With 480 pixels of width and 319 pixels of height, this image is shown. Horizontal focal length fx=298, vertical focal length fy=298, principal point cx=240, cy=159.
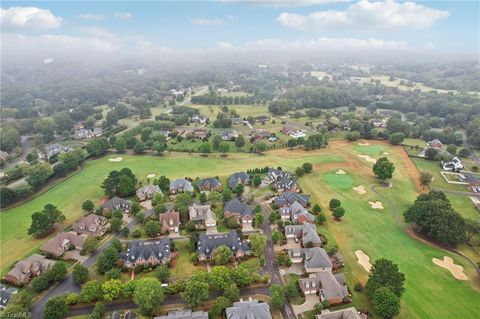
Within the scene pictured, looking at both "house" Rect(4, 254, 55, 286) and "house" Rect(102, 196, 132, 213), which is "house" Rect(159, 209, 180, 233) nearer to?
"house" Rect(102, 196, 132, 213)

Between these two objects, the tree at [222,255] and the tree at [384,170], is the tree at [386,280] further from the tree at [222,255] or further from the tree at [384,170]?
the tree at [384,170]

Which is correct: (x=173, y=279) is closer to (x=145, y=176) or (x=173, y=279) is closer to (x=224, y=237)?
(x=224, y=237)

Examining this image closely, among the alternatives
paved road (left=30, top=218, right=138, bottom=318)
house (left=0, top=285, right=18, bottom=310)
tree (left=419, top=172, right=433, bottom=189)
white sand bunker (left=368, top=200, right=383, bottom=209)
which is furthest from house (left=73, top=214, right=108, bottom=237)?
tree (left=419, top=172, right=433, bottom=189)

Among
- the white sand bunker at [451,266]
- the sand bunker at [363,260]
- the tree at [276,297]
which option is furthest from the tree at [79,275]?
the white sand bunker at [451,266]

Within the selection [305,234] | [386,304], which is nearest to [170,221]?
[305,234]

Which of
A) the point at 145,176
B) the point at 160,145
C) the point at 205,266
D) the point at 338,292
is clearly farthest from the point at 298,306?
the point at 160,145

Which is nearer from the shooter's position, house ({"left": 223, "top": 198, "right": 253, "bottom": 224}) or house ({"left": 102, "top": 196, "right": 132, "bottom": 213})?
house ({"left": 223, "top": 198, "right": 253, "bottom": 224})

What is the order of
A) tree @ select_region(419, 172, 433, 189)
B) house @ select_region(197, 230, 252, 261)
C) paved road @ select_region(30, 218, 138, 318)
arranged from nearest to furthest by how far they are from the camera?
paved road @ select_region(30, 218, 138, 318) → house @ select_region(197, 230, 252, 261) → tree @ select_region(419, 172, 433, 189)

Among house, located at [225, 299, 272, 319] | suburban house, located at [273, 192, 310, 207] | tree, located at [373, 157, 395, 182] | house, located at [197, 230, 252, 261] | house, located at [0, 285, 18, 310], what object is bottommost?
house, located at [0, 285, 18, 310]
